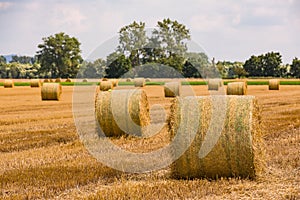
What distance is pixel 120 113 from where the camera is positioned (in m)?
12.3

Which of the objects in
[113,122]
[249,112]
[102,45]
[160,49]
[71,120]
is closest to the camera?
[249,112]

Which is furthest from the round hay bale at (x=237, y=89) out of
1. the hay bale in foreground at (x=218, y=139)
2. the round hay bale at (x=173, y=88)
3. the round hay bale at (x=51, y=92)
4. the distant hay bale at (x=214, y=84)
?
the hay bale in foreground at (x=218, y=139)

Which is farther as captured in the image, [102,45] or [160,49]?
[160,49]

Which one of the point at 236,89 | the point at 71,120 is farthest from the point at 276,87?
the point at 71,120

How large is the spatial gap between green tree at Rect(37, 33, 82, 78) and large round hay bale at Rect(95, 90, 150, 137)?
7818cm

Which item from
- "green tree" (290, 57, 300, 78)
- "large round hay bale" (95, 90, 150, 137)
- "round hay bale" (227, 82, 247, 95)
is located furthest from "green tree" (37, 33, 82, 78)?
"large round hay bale" (95, 90, 150, 137)

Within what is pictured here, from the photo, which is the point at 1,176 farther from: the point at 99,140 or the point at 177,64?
the point at 177,64

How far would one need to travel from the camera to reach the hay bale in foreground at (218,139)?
7.25 meters

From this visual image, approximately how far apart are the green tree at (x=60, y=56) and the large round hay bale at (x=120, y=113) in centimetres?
7818

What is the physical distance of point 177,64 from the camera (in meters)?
20.3

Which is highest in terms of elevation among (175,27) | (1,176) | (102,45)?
(175,27)

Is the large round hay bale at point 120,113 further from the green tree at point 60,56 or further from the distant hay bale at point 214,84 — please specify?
the green tree at point 60,56

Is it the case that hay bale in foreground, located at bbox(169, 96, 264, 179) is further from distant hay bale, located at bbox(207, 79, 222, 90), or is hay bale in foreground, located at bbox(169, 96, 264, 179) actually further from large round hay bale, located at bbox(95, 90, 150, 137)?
distant hay bale, located at bbox(207, 79, 222, 90)

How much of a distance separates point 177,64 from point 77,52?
3072 inches
